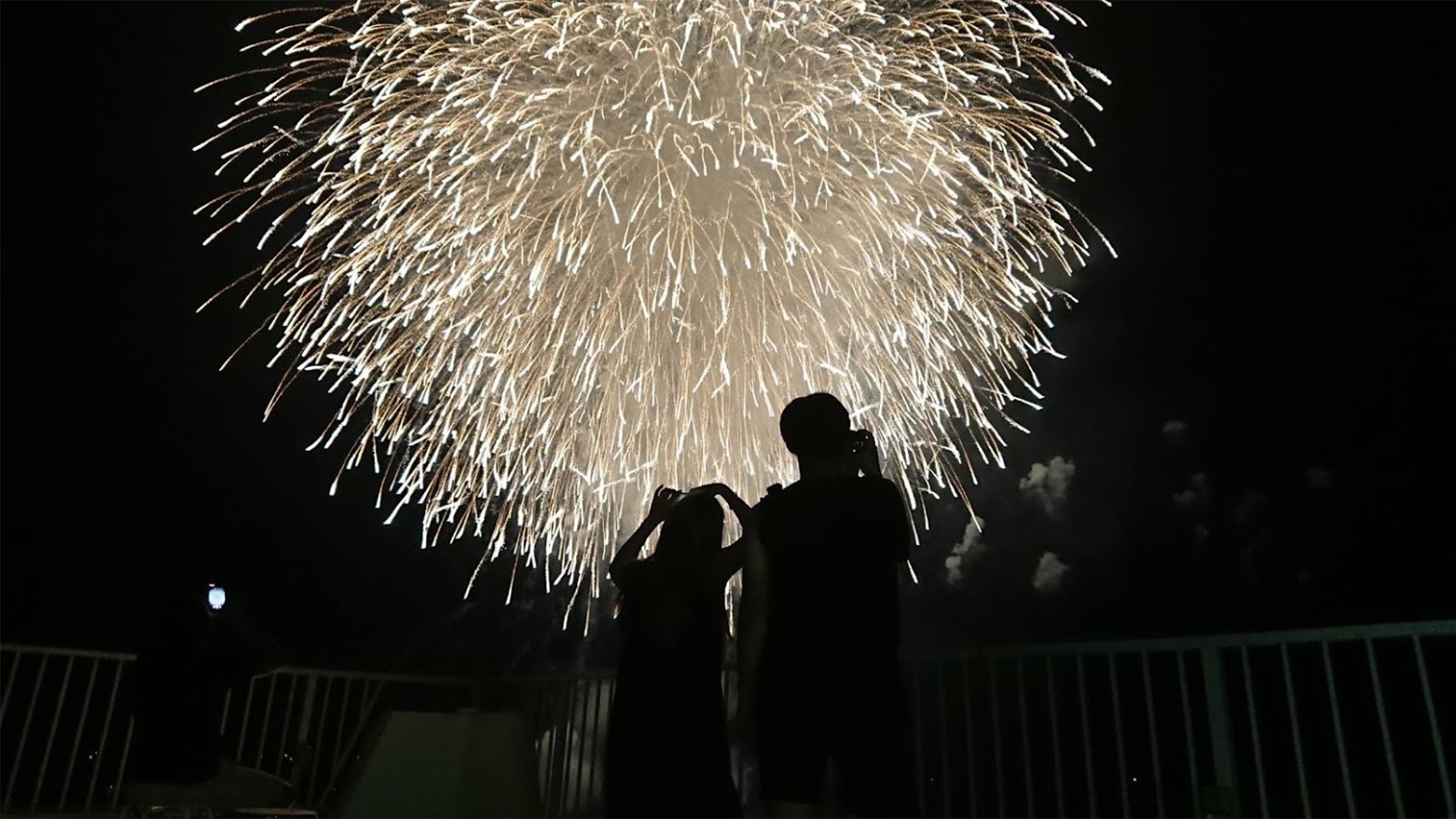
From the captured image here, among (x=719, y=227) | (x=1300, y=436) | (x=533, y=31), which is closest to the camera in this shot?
(x=533, y=31)

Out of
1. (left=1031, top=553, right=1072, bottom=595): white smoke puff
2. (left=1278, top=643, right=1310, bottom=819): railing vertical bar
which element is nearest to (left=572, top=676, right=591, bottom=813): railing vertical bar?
(left=1278, top=643, right=1310, bottom=819): railing vertical bar

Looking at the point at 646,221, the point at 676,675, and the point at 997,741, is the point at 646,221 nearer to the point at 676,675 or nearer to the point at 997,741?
the point at 997,741

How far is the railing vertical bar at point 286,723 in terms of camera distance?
4.57 m

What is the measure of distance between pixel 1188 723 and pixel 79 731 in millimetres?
4506

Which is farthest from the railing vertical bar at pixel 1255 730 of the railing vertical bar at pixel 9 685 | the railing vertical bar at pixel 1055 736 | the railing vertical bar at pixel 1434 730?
the railing vertical bar at pixel 9 685

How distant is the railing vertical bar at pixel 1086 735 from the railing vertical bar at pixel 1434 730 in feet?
2.83

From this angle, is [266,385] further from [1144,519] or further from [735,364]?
[1144,519]

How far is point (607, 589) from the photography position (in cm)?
1750

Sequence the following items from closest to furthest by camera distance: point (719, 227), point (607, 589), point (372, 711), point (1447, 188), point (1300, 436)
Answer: point (372, 711) < point (719, 227) < point (1447, 188) < point (1300, 436) < point (607, 589)

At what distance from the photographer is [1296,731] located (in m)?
2.57

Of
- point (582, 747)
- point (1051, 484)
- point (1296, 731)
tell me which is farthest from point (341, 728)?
Result: point (1051, 484)

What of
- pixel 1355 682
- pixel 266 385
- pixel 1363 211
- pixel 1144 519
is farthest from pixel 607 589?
pixel 1355 682

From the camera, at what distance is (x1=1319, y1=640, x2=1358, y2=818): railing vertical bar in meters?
2.47

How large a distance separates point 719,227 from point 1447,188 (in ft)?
33.3
